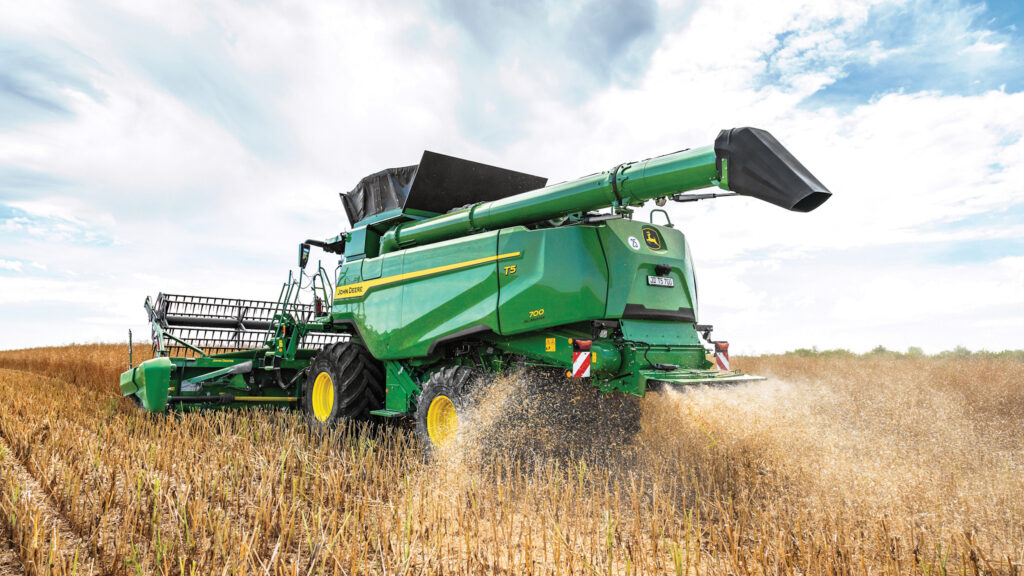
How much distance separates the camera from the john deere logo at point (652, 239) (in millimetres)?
5066

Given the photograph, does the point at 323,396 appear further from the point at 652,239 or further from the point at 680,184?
the point at 680,184

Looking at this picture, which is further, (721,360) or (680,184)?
(721,360)

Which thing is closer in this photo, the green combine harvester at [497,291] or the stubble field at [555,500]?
the stubble field at [555,500]

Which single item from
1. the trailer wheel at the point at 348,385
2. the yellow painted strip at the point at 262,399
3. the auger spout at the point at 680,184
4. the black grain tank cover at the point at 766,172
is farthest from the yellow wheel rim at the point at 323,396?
the black grain tank cover at the point at 766,172

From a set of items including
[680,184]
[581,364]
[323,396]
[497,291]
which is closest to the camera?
[680,184]

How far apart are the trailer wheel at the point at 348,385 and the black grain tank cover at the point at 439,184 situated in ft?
5.48

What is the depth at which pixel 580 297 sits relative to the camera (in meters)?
4.61

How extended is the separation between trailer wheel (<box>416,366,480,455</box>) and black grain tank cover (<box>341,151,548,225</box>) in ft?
6.73

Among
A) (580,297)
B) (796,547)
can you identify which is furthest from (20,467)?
(796,547)

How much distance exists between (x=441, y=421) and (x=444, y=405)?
14 cm

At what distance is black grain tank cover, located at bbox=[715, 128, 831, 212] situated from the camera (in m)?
3.64

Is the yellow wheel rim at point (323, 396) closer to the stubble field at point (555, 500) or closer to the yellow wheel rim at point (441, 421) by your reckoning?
the stubble field at point (555, 500)

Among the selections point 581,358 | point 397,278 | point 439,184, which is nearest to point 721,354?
point 581,358

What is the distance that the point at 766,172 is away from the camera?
3.73 metres
